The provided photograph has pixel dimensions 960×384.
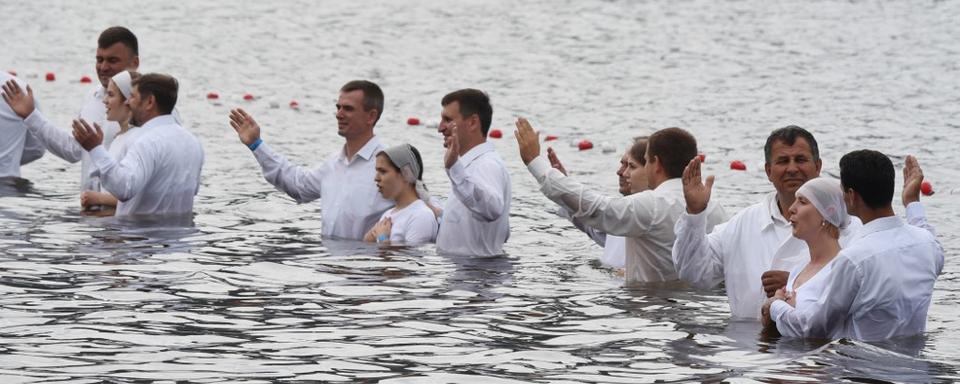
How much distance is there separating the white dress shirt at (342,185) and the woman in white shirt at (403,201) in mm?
229

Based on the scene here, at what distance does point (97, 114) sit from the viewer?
16328 mm

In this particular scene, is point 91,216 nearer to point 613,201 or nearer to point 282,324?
point 282,324

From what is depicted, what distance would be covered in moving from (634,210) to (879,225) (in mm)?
2373

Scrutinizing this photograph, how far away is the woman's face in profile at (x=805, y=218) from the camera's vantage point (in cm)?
973

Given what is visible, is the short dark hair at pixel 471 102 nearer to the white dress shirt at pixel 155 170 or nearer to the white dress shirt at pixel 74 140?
the white dress shirt at pixel 155 170

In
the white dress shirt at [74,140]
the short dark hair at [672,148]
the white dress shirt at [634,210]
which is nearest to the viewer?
the white dress shirt at [634,210]

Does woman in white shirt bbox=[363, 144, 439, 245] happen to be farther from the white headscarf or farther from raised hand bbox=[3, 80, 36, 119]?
the white headscarf

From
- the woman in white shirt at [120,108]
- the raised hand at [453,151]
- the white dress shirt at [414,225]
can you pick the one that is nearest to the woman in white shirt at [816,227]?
the raised hand at [453,151]

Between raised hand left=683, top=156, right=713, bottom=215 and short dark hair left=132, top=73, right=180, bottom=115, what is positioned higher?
short dark hair left=132, top=73, right=180, bottom=115

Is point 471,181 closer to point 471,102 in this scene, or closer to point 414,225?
point 471,102

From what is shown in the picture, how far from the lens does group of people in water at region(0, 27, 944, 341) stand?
9.55 metres

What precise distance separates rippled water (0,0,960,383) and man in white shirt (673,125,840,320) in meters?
0.39

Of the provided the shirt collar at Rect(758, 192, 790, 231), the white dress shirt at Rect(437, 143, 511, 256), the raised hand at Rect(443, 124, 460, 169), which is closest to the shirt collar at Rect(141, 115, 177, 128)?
the white dress shirt at Rect(437, 143, 511, 256)

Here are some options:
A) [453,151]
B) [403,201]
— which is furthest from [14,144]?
[453,151]
